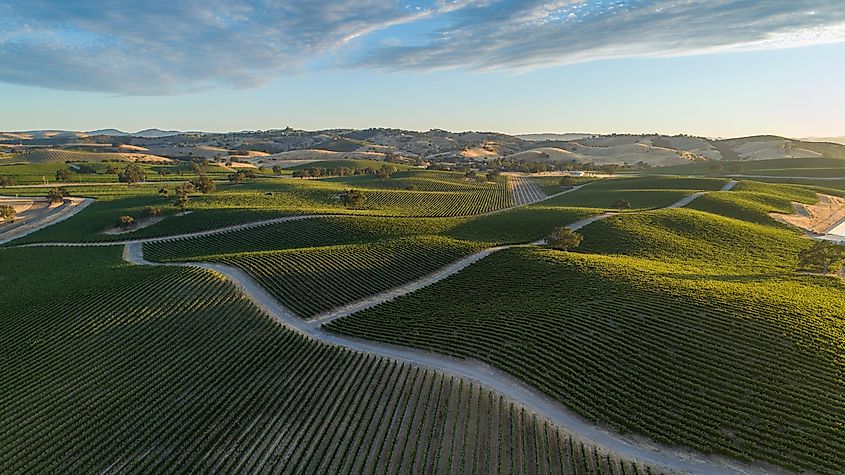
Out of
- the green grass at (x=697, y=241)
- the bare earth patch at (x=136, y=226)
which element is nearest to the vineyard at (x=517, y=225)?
the green grass at (x=697, y=241)

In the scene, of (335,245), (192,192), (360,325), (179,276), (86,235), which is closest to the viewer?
(360,325)

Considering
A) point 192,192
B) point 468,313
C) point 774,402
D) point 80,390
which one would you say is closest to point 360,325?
point 468,313

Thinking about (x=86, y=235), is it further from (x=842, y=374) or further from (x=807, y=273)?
(x=807, y=273)

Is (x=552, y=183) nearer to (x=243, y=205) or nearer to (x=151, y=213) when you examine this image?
(x=243, y=205)

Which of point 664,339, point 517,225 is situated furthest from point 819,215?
point 664,339

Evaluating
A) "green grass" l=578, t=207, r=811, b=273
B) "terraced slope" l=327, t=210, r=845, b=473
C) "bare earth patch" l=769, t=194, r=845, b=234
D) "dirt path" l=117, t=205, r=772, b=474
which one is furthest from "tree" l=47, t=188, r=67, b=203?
"bare earth patch" l=769, t=194, r=845, b=234

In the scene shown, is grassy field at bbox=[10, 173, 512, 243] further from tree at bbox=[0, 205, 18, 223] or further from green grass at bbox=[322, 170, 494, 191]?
tree at bbox=[0, 205, 18, 223]

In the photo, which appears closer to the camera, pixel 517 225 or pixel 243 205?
pixel 517 225
